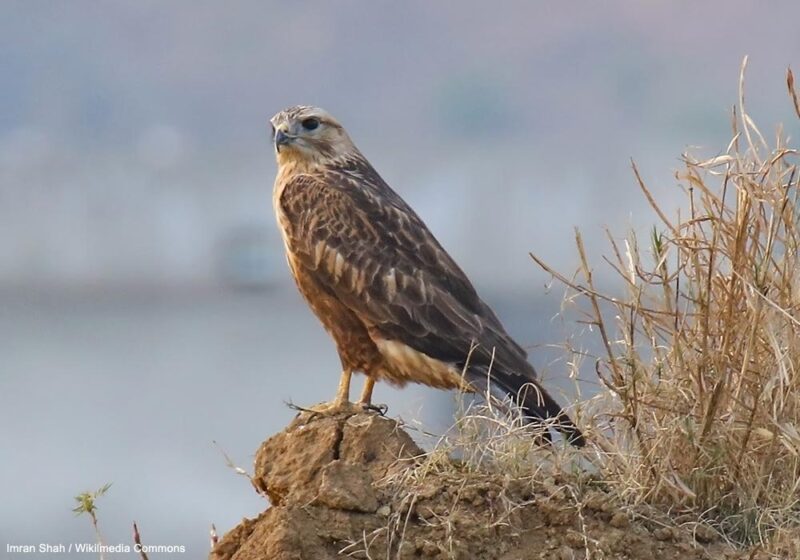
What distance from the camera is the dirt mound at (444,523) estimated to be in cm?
409

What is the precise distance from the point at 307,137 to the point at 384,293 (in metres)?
1.09

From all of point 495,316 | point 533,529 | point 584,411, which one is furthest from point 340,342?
point 533,529

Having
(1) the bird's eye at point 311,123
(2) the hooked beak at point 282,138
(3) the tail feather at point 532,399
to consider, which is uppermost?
(1) the bird's eye at point 311,123

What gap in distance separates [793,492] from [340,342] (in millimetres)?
2228

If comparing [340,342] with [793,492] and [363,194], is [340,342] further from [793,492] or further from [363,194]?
[793,492]

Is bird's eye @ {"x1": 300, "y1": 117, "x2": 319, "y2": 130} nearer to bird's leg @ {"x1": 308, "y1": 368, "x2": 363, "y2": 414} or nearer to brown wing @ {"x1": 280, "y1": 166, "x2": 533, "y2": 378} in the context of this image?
brown wing @ {"x1": 280, "y1": 166, "x2": 533, "y2": 378}

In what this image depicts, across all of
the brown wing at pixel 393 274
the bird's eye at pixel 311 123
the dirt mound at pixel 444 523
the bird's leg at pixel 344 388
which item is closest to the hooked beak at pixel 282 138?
the bird's eye at pixel 311 123

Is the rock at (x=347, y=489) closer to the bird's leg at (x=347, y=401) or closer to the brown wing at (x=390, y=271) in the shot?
the bird's leg at (x=347, y=401)

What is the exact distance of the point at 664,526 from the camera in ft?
14.2

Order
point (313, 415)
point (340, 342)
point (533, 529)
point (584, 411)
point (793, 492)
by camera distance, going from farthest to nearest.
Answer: point (340, 342) < point (313, 415) < point (584, 411) < point (793, 492) < point (533, 529)

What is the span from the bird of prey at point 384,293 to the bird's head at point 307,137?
0.46ft

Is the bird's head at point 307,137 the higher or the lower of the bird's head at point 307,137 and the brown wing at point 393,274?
the higher

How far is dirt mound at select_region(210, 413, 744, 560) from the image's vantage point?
4086mm

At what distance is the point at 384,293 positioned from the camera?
6.05 meters
